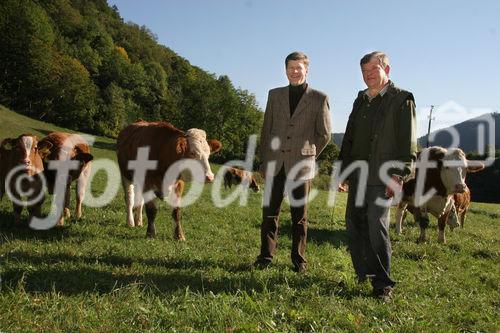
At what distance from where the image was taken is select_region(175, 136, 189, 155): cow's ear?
27.4 ft

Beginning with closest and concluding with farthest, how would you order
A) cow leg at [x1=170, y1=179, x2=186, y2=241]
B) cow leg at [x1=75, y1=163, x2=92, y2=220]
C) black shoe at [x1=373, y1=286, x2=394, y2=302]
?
black shoe at [x1=373, y1=286, x2=394, y2=302]
cow leg at [x1=170, y1=179, x2=186, y2=241]
cow leg at [x1=75, y1=163, x2=92, y2=220]

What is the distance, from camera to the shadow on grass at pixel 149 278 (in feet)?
16.3

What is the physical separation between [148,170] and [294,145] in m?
3.76

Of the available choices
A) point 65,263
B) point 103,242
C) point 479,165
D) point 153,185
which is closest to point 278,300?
point 65,263

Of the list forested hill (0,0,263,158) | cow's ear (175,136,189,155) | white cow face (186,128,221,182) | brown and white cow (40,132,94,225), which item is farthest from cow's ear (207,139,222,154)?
forested hill (0,0,263,158)

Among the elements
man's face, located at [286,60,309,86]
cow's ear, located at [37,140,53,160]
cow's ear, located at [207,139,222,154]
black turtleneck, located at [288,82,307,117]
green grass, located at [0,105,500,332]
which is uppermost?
man's face, located at [286,60,309,86]

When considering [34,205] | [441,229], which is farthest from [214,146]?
[441,229]

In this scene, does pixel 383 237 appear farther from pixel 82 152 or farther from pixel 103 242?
pixel 82 152

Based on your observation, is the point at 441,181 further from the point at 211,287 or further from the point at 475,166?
the point at 211,287

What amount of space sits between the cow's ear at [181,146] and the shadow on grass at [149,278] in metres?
2.51

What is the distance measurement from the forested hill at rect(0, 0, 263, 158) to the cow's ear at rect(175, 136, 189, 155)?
6070 cm

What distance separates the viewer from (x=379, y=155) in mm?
5227

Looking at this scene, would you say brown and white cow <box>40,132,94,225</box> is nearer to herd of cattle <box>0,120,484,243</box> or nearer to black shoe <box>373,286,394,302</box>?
herd of cattle <box>0,120,484,243</box>

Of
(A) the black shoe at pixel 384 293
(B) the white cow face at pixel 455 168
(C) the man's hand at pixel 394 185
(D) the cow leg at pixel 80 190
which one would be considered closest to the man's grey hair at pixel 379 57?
(C) the man's hand at pixel 394 185
